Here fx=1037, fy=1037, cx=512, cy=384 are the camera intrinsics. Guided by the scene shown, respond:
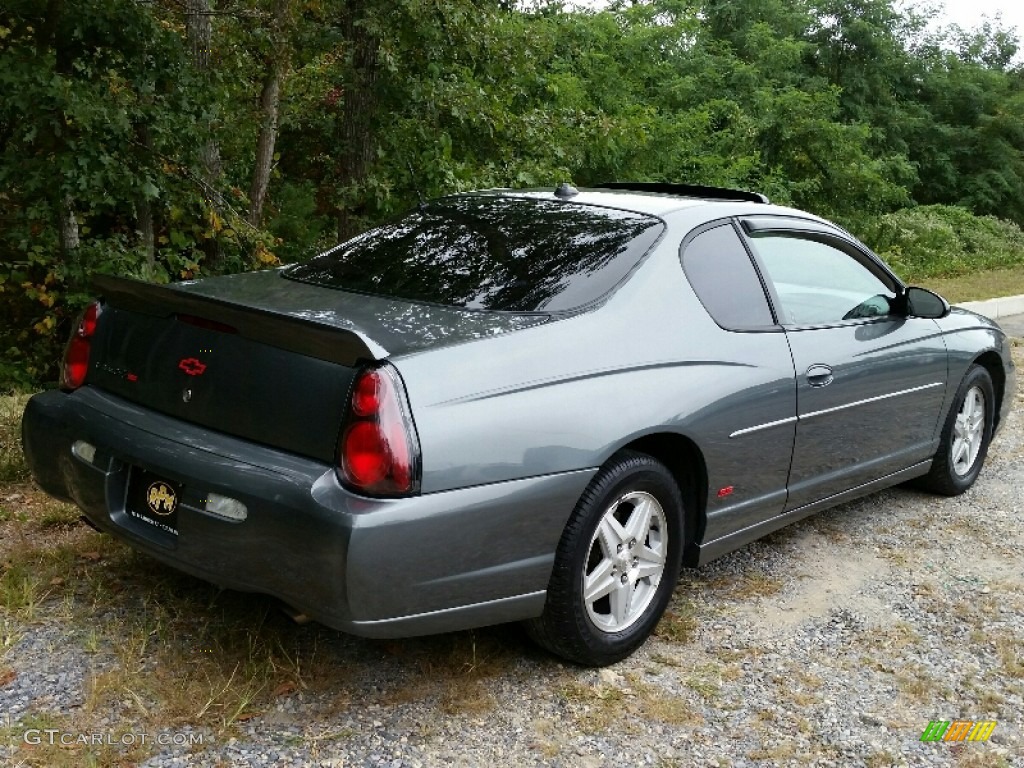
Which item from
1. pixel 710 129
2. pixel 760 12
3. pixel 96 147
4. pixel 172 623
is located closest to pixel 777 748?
pixel 172 623

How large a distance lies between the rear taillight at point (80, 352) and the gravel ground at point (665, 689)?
2.51 feet

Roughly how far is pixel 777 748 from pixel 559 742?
0.63m

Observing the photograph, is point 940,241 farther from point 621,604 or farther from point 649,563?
point 621,604

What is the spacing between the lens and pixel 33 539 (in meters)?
4.14

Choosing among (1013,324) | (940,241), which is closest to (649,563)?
(1013,324)

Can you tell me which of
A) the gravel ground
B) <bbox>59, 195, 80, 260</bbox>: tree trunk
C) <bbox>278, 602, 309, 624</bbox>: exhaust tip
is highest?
<bbox>59, 195, 80, 260</bbox>: tree trunk

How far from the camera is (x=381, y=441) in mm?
2691

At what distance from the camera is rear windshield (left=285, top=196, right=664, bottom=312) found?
3.44 m

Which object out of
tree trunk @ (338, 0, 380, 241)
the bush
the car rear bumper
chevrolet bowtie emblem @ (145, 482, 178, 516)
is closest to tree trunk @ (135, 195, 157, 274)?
tree trunk @ (338, 0, 380, 241)

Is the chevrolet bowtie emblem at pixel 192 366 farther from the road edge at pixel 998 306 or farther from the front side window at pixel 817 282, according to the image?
the road edge at pixel 998 306

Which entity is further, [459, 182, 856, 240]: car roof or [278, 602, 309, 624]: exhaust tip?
[459, 182, 856, 240]: car roof

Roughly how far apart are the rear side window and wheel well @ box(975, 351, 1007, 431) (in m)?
1.99

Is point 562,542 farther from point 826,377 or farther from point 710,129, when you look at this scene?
point 710,129

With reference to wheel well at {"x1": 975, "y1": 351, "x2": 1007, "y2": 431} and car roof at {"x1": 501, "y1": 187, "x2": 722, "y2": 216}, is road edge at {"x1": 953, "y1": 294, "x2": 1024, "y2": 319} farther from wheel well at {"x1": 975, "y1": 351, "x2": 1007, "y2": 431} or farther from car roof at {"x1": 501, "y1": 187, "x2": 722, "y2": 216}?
car roof at {"x1": 501, "y1": 187, "x2": 722, "y2": 216}
